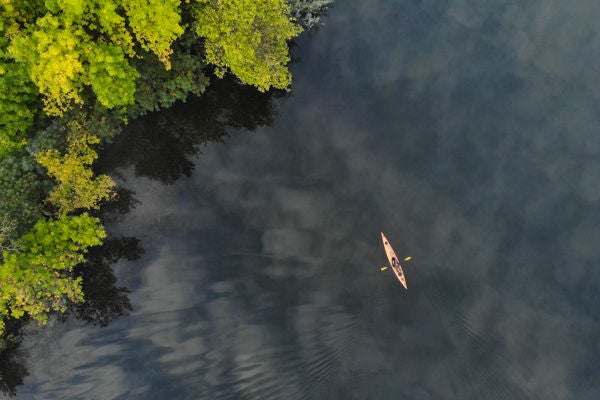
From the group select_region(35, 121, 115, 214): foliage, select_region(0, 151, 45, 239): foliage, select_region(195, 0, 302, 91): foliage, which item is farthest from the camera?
select_region(195, 0, 302, 91): foliage

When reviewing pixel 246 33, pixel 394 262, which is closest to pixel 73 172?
pixel 246 33

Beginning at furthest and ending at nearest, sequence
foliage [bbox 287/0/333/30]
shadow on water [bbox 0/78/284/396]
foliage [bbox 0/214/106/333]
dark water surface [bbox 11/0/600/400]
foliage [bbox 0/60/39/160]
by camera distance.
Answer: shadow on water [bbox 0/78/284/396] < dark water surface [bbox 11/0/600/400] < foliage [bbox 287/0/333/30] < foliage [bbox 0/214/106/333] < foliage [bbox 0/60/39/160]

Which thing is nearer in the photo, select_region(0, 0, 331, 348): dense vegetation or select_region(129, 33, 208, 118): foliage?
select_region(0, 0, 331, 348): dense vegetation

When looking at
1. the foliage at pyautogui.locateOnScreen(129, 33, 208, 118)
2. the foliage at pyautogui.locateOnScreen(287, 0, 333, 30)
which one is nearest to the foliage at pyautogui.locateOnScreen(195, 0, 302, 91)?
the foliage at pyautogui.locateOnScreen(129, 33, 208, 118)

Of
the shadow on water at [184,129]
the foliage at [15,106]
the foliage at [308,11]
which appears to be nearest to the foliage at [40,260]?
the foliage at [15,106]

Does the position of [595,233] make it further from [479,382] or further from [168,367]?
[168,367]

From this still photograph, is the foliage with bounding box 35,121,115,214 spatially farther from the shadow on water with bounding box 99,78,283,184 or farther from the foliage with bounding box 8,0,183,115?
the shadow on water with bounding box 99,78,283,184

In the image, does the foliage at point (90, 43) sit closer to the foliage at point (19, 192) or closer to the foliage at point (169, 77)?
the foliage at point (169, 77)
